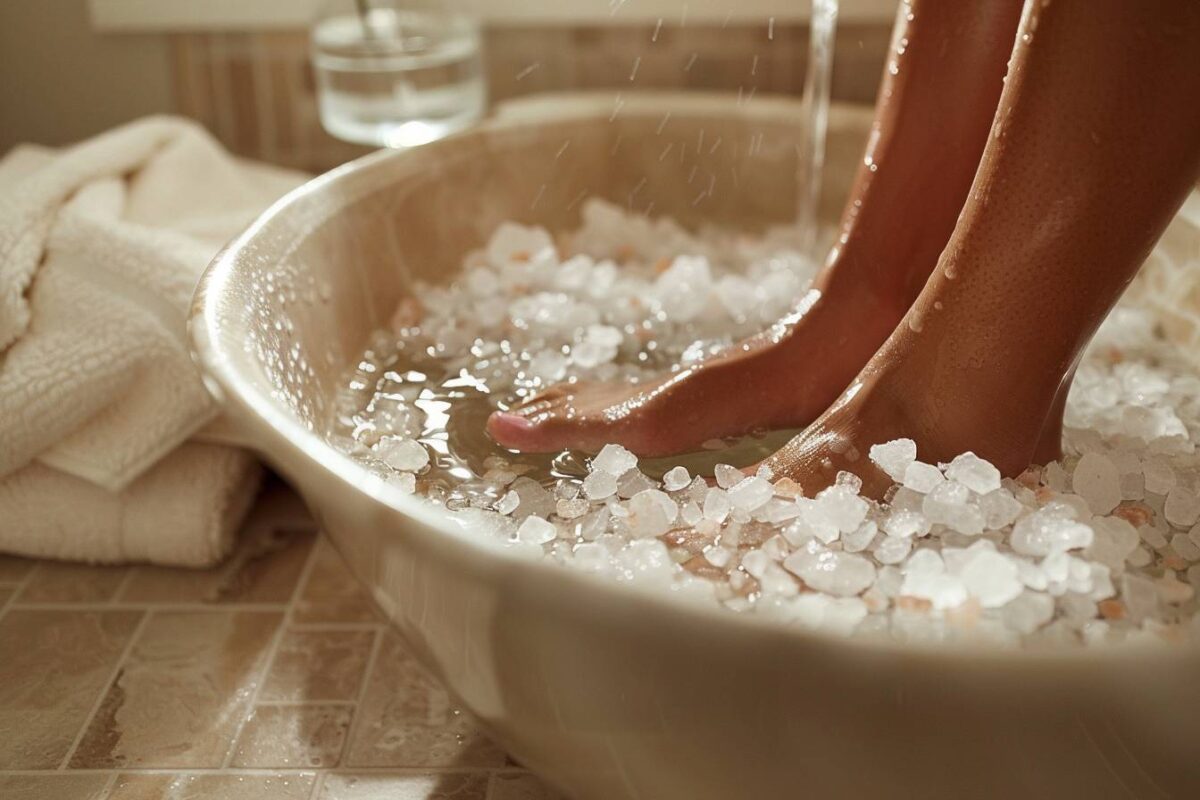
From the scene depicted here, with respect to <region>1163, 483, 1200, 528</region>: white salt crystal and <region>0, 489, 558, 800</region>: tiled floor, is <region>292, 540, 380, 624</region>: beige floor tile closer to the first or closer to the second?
<region>0, 489, 558, 800</region>: tiled floor

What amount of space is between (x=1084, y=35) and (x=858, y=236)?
28 cm

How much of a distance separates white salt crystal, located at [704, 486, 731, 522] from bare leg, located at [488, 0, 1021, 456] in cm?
12

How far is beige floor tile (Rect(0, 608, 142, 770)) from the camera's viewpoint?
697 mm

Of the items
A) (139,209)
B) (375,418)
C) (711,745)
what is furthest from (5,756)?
(139,209)

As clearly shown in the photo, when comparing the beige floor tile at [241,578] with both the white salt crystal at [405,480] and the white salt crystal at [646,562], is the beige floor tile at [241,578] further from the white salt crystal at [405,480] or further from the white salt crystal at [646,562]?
the white salt crystal at [646,562]

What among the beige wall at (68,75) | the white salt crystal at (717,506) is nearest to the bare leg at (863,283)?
the white salt crystal at (717,506)

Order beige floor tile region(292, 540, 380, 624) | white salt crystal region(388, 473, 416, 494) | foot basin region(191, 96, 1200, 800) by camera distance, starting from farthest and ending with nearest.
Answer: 1. beige floor tile region(292, 540, 380, 624)
2. white salt crystal region(388, 473, 416, 494)
3. foot basin region(191, 96, 1200, 800)

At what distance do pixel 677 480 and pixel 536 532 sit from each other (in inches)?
4.4

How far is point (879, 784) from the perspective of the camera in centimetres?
43

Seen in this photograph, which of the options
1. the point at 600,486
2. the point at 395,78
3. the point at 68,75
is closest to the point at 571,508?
the point at 600,486

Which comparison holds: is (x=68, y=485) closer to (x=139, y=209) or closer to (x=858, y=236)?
(x=139, y=209)

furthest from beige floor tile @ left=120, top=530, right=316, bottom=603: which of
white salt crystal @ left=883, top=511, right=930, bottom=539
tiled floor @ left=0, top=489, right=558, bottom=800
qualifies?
white salt crystal @ left=883, top=511, right=930, bottom=539

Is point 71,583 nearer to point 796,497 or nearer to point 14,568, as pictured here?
point 14,568

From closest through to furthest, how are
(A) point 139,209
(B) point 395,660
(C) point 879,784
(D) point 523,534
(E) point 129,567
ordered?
(C) point 879,784, (D) point 523,534, (B) point 395,660, (E) point 129,567, (A) point 139,209
